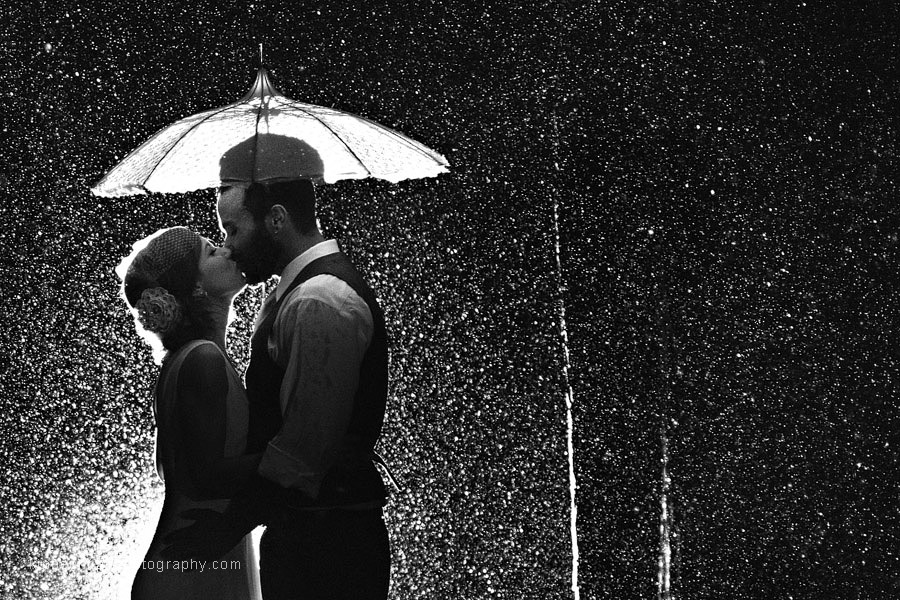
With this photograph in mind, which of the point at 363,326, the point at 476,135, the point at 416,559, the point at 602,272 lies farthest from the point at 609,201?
the point at 363,326

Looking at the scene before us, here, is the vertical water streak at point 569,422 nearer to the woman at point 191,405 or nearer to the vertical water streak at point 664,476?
the vertical water streak at point 664,476

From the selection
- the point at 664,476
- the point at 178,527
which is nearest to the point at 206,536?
the point at 178,527

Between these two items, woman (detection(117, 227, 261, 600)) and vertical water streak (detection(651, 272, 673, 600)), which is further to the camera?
vertical water streak (detection(651, 272, 673, 600))

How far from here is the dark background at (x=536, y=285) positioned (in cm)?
316

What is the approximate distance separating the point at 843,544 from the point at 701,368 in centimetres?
61

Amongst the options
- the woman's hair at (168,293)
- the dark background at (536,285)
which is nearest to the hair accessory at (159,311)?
the woman's hair at (168,293)

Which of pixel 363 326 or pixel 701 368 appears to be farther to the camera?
pixel 701 368

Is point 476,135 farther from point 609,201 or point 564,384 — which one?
point 564,384

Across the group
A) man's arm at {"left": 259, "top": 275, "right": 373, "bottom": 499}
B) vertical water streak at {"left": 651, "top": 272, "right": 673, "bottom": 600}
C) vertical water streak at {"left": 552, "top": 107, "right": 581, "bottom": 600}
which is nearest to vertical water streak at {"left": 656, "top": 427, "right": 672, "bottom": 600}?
vertical water streak at {"left": 651, "top": 272, "right": 673, "bottom": 600}

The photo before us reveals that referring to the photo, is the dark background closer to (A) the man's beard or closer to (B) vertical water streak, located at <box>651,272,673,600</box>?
(B) vertical water streak, located at <box>651,272,673,600</box>

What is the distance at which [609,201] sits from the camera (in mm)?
3270

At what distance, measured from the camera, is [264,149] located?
86.4 inches

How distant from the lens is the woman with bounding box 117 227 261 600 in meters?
2.07

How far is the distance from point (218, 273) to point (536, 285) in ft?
3.94
